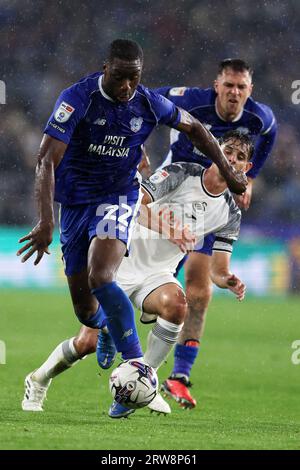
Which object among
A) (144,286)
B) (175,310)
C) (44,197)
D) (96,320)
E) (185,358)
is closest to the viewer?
(44,197)

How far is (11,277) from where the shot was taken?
16469 mm

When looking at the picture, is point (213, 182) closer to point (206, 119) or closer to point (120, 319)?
point (206, 119)

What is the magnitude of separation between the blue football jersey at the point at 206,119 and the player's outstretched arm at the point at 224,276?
0.93 meters

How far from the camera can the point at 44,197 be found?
5.07m

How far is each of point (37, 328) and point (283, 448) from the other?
24.7 ft

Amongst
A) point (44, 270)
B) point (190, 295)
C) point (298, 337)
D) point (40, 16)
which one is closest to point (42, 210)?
point (190, 295)

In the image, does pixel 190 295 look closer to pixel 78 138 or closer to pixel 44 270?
pixel 78 138

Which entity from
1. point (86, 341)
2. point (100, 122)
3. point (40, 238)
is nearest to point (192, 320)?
point (86, 341)

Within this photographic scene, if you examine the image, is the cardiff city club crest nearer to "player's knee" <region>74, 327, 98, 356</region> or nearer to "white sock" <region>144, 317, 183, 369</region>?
"white sock" <region>144, 317, 183, 369</region>

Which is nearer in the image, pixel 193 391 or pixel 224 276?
pixel 224 276

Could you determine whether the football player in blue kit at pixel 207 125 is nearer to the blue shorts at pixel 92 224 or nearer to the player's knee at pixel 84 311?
the player's knee at pixel 84 311

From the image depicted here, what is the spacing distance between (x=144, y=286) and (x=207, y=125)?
1635 millimetres

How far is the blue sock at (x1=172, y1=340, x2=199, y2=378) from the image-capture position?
6984 millimetres

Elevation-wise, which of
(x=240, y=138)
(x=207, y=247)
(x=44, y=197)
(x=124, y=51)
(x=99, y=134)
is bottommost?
(x=207, y=247)
